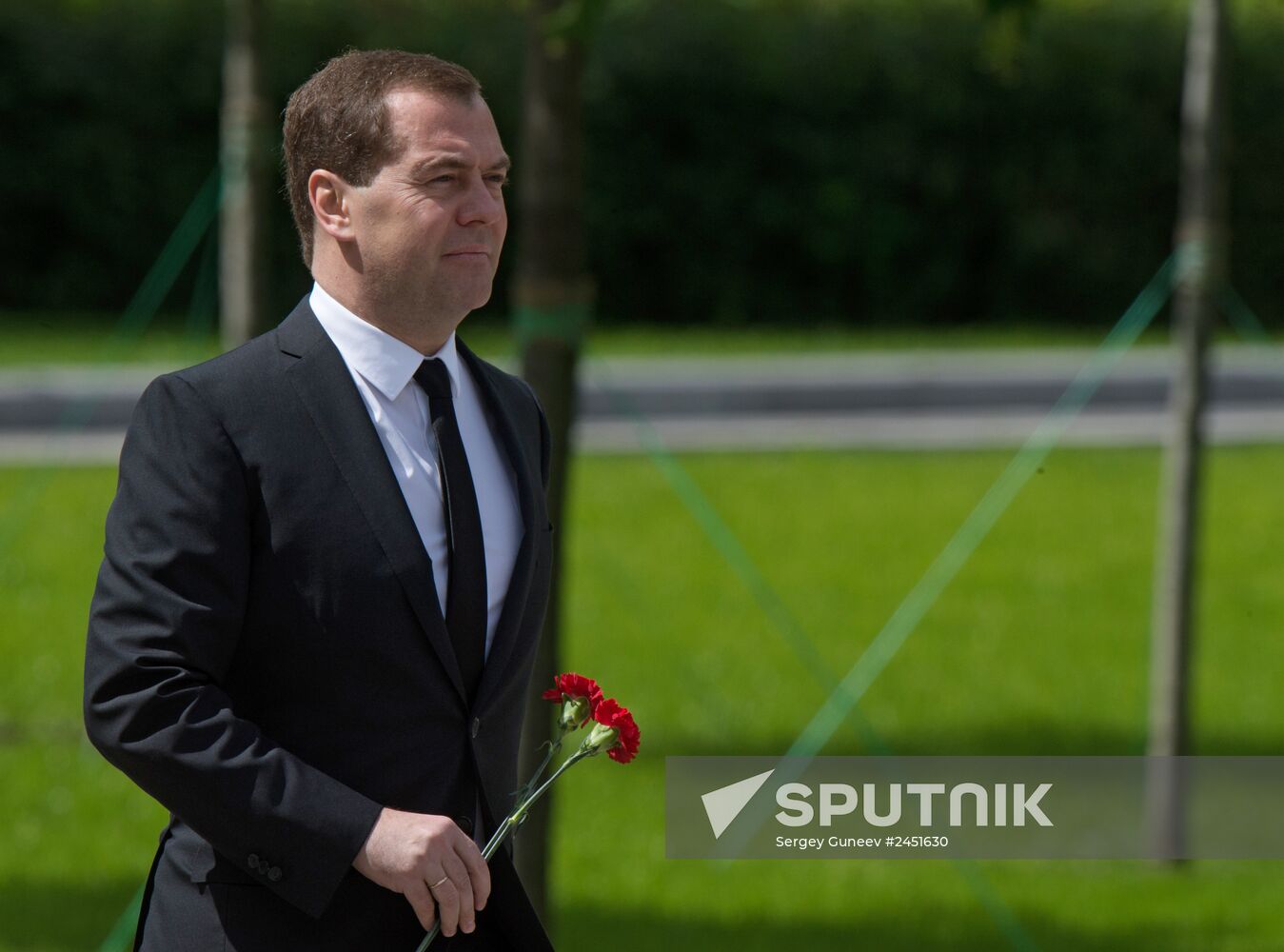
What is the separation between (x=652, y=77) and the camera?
1923 cm

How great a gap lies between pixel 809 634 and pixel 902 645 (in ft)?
1.30

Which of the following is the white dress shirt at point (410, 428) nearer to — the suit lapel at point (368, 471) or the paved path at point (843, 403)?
the suit lapel at point (368, 471)

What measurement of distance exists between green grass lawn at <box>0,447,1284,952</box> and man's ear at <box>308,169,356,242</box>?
9.14 ft

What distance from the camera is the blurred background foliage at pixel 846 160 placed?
18453 millimetres

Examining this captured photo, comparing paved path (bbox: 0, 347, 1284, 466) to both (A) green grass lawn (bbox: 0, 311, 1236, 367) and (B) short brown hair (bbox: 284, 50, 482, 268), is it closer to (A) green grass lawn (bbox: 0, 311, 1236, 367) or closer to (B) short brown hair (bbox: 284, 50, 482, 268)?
(A) green grass lawn (bbox: 0, 311, 1236, 367)

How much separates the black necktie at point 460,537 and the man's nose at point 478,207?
0.60 ft

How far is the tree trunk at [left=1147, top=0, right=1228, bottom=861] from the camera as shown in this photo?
5.19m

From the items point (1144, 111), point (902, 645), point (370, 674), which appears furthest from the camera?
point (1144, 111)

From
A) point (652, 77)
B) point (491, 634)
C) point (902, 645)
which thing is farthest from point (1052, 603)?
point (652, 77)

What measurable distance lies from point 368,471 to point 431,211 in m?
0.28

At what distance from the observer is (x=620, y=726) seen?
2.22m

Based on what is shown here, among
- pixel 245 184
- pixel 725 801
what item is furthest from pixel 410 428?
pixel 245 184

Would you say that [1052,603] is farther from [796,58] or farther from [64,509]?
[796,58]

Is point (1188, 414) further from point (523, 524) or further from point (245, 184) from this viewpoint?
point (523, 524)
